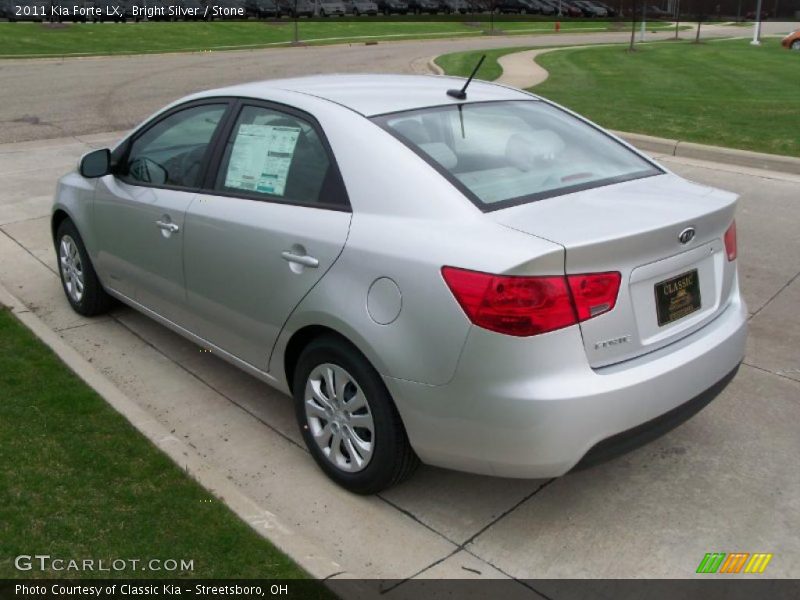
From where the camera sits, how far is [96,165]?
15.7 ft

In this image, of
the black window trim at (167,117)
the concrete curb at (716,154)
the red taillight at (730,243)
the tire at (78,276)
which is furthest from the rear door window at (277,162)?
the concrete curb at (716,154)

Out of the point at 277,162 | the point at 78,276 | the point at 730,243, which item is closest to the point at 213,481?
the point at 277,162

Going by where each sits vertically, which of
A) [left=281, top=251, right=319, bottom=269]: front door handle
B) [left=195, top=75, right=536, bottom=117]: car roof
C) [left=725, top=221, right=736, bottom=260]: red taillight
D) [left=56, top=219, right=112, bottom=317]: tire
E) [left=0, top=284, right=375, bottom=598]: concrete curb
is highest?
[left=195, top=75, right=536, bottom=117]: car roof

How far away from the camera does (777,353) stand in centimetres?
479

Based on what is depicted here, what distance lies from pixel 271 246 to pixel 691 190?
181cm

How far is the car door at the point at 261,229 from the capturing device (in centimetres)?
344

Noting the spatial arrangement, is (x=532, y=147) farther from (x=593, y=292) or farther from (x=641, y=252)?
(x=593, y=292)

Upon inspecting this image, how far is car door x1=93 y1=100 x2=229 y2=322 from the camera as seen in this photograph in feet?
13.9

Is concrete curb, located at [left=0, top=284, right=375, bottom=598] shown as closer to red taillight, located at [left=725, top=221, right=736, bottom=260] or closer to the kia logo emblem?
the kia logo emblem

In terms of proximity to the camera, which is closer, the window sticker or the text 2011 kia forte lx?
the text 2011 kia forte lx

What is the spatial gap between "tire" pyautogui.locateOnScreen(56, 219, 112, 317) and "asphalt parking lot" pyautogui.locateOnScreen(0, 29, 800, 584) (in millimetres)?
255

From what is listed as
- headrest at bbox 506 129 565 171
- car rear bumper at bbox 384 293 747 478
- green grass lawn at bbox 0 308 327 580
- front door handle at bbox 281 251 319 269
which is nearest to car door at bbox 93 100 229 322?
green grass lawn at bbox 0 308 327 580

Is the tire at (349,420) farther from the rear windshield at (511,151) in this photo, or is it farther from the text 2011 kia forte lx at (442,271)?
the rear windshield at (511,151)

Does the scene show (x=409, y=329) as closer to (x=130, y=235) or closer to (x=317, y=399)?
(x=317, y=399)
